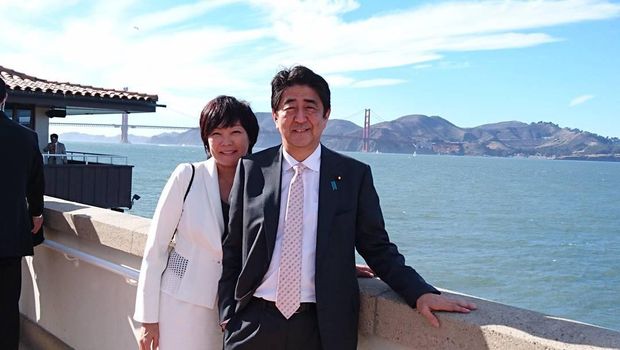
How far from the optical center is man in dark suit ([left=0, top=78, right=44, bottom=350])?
10.0 feet

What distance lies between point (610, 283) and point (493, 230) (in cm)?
1761

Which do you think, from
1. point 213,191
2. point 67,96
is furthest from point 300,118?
point 67,96

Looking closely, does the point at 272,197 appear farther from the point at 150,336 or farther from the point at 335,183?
the point at 150,336

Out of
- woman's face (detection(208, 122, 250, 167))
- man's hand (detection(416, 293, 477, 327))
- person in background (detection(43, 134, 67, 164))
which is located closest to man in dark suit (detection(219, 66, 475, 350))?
man's hand (detection(416, 293, 477, 327))

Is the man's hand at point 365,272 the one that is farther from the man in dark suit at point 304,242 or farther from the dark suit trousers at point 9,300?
the dark suit trousers at point 9,300

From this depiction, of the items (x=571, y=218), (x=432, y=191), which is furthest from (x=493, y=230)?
(x=432, y=191)

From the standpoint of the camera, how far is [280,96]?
2125 millimetres

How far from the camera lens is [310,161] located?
84.0 inches

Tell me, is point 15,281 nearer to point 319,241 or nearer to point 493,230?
point 319,241

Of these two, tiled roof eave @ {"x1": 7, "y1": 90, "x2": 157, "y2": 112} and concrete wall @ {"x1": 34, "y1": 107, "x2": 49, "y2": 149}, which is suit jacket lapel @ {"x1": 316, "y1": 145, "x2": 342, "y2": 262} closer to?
tiled roof eave @ {"x1": 7, "y1": 90, "x2": 157, "y2": 112}

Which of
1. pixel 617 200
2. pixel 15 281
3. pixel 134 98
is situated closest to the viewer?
pixel 15 281

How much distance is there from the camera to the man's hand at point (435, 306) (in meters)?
1.96

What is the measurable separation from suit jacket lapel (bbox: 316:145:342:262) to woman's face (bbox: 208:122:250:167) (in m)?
0.41

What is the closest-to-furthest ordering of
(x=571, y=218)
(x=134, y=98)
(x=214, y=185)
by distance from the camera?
(x=214, y=185)
(x=134, y=98)
(x=571, y=218)
